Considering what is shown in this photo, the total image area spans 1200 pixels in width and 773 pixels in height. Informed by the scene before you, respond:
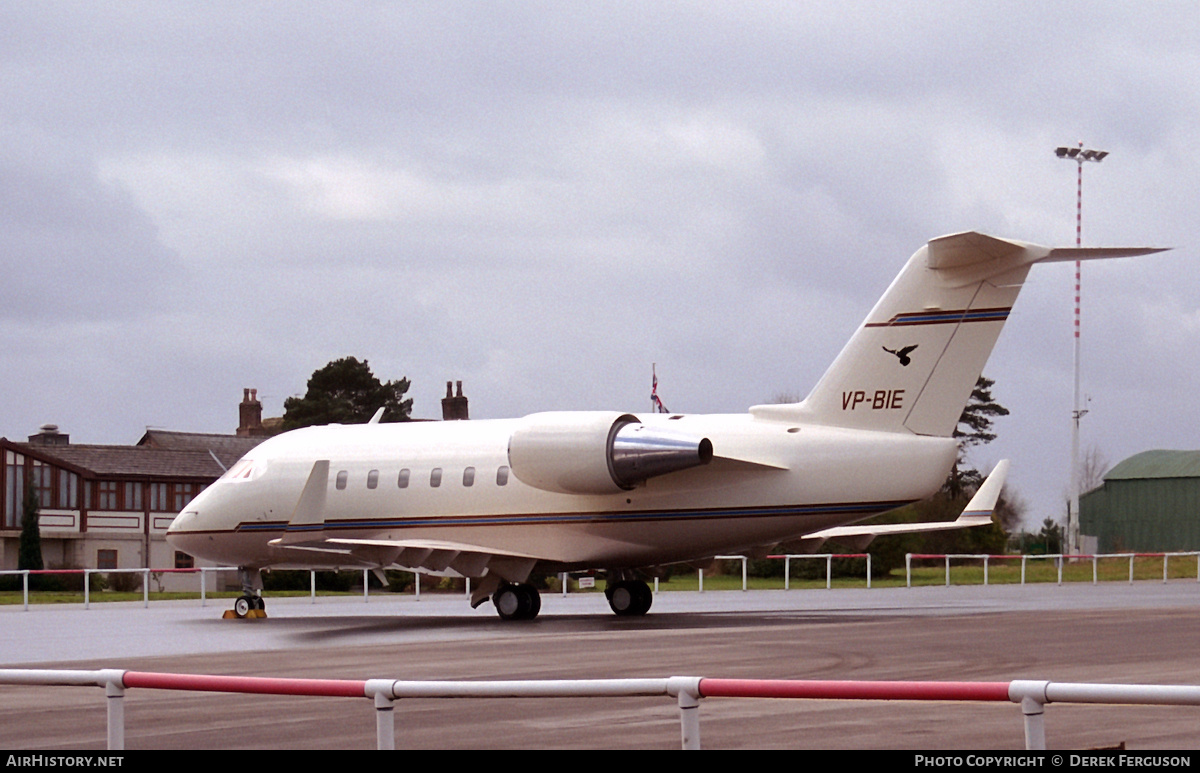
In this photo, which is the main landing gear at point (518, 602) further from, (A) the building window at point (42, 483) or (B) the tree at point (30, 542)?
(A) the building window at point (42, 483)

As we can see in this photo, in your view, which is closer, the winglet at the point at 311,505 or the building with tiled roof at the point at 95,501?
the winglet at the point at 311,505

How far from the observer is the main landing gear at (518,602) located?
26.8 metres

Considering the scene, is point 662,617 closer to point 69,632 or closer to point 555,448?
point 555,448

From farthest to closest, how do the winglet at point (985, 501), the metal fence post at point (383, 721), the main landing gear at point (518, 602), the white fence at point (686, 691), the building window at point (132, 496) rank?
the building window at point (132, 496) < the winglet at point (985, 501) < the main landing gear at point (518, 602) < the metal fence post at point (383, 721) < the white fence at point (686, 691)

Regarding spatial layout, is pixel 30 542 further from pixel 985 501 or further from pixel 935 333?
pixel 935 333

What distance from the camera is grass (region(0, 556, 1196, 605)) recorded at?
151ft

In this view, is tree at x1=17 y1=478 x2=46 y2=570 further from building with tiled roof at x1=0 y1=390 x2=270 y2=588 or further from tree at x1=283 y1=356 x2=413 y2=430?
tree at x1=283 y1=356 x2=413 y2=430

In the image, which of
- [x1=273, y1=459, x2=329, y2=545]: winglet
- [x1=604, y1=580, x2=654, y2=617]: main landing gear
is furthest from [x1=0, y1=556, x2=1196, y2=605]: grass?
[x1=604, y1=580, x2=654, y2=617]: main landing gear

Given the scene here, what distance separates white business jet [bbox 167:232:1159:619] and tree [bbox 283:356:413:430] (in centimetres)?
6328

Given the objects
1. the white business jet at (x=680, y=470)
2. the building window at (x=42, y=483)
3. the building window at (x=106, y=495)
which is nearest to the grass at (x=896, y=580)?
the white business jet at (x=680, y=470)

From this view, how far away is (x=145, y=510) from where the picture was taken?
237 ft

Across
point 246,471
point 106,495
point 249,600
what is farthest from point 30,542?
point 249,600

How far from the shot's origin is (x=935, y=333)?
24453 millimetres

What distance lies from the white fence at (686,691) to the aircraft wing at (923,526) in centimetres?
1887
